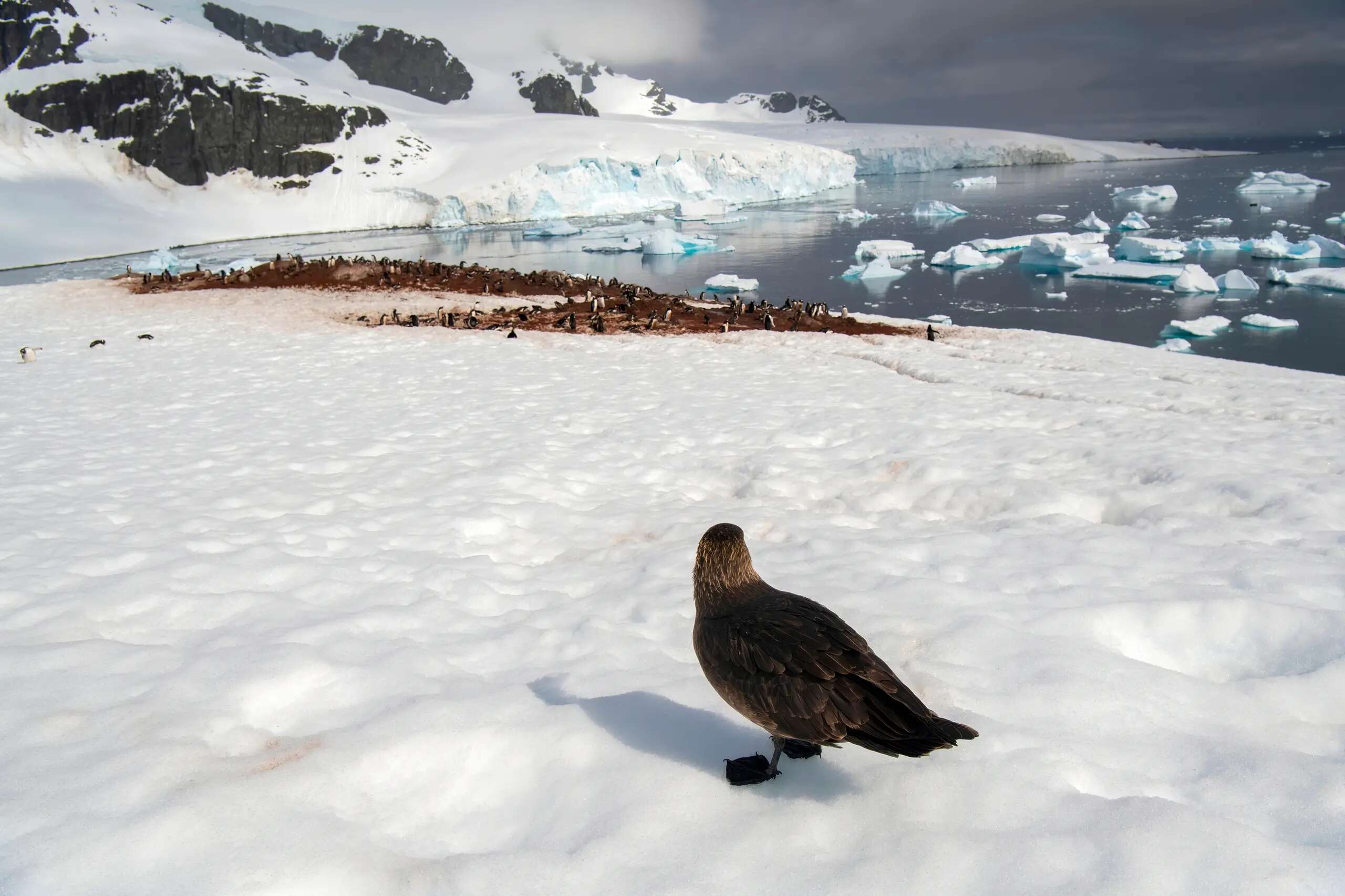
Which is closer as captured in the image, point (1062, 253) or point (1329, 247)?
point (1329, 247)

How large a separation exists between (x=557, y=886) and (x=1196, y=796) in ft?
7.21

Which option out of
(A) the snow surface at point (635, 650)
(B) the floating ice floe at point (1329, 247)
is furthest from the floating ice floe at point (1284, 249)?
(A) the snow surface at point (635, 650)

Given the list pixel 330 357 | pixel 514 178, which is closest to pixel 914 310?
pixel 330 357

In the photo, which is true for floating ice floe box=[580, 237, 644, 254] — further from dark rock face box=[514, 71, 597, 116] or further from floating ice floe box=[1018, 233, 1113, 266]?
dark rock face box=[514, 71, 597, 116]

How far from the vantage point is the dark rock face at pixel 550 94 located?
174 metres

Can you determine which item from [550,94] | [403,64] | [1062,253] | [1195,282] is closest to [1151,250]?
[1062,253]

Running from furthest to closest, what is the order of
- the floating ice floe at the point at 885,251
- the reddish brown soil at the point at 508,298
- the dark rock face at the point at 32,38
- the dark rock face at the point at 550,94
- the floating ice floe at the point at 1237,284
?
1. the dark rock face at the point at 550,94
2. the dark rock face at the point at 32,38
3. the floating ice floe at the point at 885,251
4. the floating ice floe at the point at 1237,284
5. the reddish brown soil at the point at 508,298

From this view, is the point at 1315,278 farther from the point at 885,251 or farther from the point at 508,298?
the point at 508,298

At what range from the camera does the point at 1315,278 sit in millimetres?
33062

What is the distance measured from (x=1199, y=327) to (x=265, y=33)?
19670cm

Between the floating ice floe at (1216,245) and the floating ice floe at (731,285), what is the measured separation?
29.0m

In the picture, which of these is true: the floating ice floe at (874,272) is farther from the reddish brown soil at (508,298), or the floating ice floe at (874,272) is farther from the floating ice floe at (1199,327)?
the reddish brown soil at (508,298)

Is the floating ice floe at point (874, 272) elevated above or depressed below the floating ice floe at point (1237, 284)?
above

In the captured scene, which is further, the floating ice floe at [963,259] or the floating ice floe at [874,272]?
the floating ice floe at [963,259]
